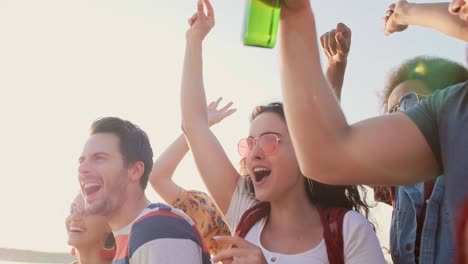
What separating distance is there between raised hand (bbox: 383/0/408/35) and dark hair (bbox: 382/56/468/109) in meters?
0.73

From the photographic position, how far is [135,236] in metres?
2.93

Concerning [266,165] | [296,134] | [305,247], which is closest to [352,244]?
[305,247]

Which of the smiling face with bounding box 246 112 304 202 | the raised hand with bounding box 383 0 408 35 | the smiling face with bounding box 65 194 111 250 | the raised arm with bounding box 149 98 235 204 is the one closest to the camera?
the raised hand with bounding box 383 0 408 35

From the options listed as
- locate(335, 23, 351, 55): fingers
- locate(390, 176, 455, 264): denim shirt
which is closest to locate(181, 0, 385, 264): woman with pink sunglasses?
locate(390, 176, 455, 264): denim shirt

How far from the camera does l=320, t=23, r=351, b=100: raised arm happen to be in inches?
98.8

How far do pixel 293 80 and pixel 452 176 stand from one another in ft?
1.42

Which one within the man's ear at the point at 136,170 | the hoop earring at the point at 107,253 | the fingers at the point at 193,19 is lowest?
the hoop earring at the point at 107,253

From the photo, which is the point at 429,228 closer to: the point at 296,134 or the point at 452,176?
the point at 452,176

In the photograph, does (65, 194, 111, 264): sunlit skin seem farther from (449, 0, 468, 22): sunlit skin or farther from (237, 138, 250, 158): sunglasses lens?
(449, 0, 468, 22): sunlit skin

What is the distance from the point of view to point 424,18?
1777 mm

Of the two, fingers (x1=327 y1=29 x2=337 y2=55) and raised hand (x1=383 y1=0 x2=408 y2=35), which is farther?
fingers (x1=327 y1=29 x2=337 y2=55)

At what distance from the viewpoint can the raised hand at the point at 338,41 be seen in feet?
8.21

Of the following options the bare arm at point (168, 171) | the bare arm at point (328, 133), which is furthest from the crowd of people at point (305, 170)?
the bare arm at point (168, 171)

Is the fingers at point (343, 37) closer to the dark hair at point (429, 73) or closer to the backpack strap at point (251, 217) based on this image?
the dark hair at point (429, 73)
